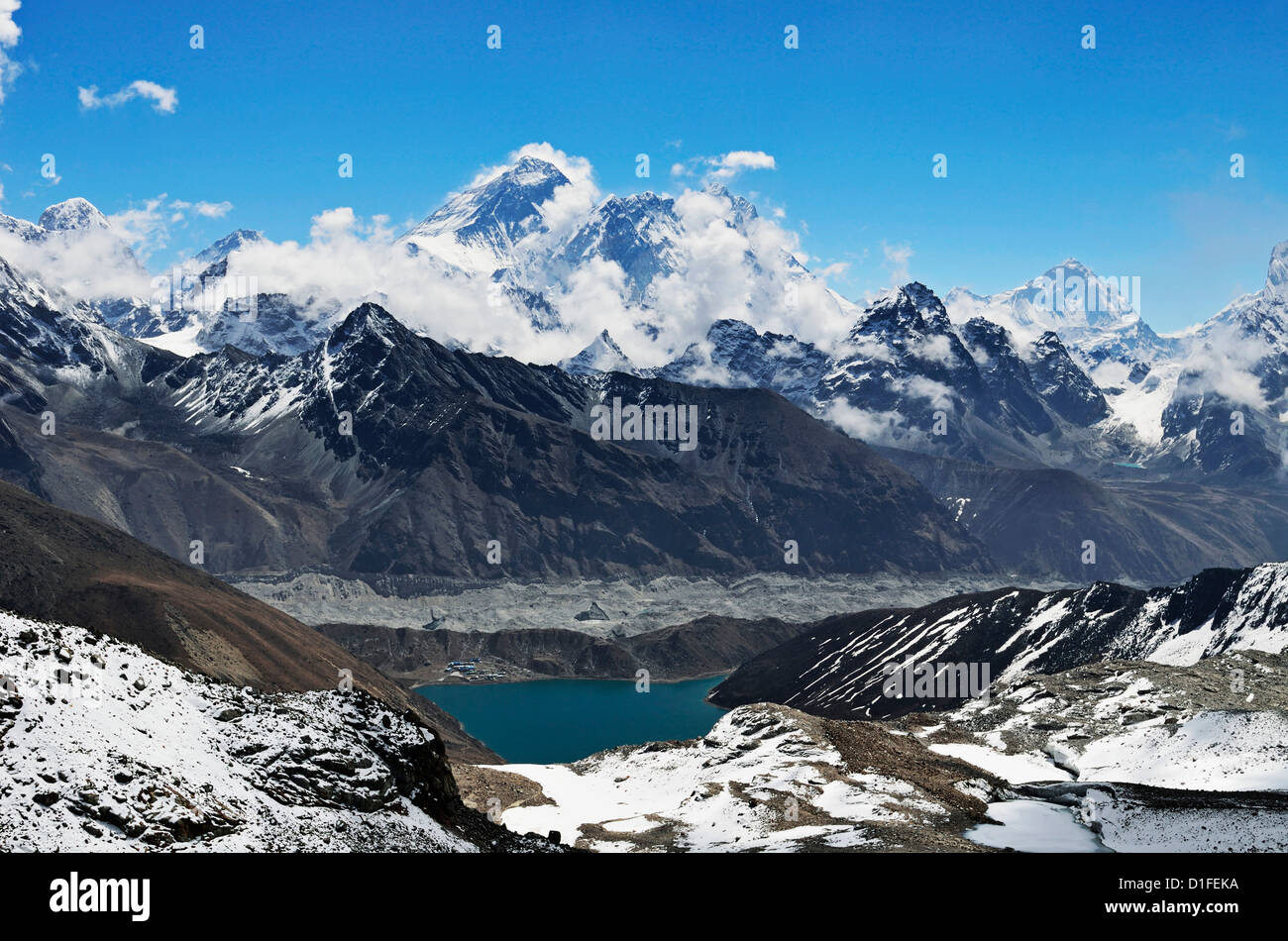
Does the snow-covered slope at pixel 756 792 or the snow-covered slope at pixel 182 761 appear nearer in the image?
the snow-covered slope at pixel 182 761

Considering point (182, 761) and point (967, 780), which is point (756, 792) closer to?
point (967, 780)

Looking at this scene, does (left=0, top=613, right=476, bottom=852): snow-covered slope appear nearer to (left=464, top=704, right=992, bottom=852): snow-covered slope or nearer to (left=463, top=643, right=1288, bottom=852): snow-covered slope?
(left=463, top=643, right=1288, bottom=852): snow-covered slope

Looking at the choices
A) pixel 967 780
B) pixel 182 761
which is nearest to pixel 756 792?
pixel 967 780

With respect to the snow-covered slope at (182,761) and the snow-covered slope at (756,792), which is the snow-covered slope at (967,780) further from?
the snow-covered slope at (182,761)

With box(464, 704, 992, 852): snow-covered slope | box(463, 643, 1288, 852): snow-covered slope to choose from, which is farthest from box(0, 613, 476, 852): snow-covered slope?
box(464, 704, 992, 852): snow-covered slope

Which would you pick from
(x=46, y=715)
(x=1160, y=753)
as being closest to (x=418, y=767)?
(x=46, y=715)

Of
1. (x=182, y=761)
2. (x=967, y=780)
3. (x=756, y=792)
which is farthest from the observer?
(x=967, y=780)

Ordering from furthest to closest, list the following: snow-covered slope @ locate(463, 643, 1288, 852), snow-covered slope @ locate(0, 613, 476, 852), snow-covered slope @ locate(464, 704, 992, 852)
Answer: snow-covered slope @ locate(464, 704, 992, 852) → snow-covered slope @ locate(463, 643, 1288, 852) → snow-covered slope @ locate(0, 613, 476, 852)

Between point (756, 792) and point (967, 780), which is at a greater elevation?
point (756, 792)

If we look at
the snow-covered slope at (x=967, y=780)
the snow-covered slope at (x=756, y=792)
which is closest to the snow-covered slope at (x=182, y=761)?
the snow-covered slope at (x=967, y=780)
